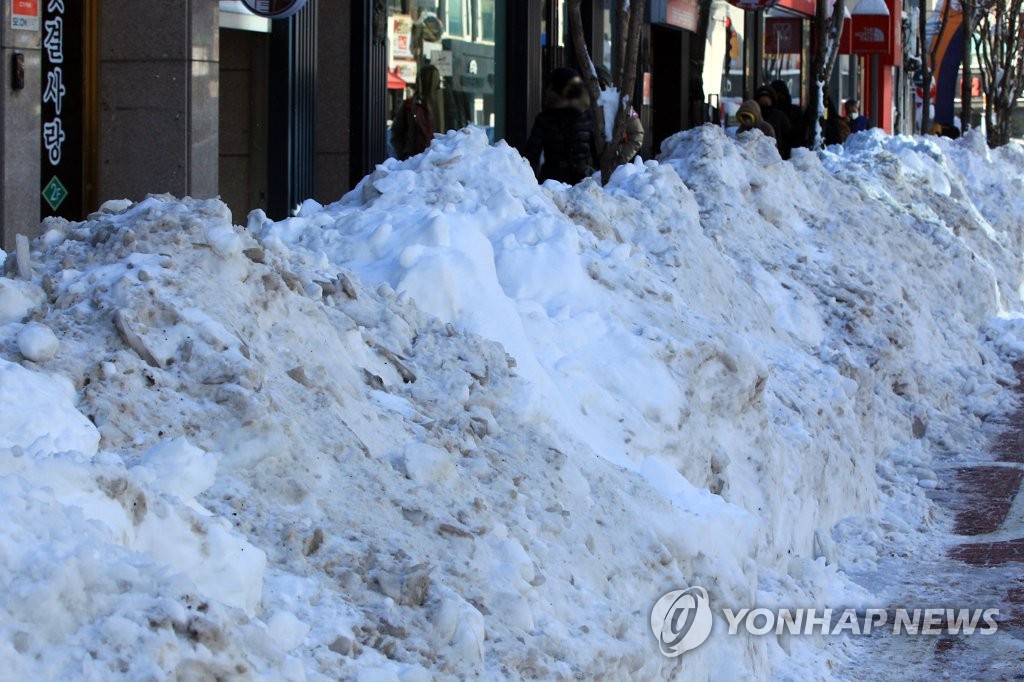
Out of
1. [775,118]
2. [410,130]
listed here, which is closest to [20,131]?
[410,130]

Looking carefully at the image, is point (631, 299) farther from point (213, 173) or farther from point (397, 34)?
point (397, 34)

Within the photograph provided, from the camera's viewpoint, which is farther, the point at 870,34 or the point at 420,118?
the point at 870,34

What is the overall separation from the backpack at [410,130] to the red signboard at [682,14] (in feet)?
28.5

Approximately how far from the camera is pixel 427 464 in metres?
4.50

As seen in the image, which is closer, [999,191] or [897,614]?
[897,614]

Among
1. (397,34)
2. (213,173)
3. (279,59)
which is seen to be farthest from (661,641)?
(397,34)

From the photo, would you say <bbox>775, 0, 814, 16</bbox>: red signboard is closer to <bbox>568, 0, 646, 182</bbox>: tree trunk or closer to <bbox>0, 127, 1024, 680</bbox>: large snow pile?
<bbox>568, 0, 646, 182</bbox>: tree trunk

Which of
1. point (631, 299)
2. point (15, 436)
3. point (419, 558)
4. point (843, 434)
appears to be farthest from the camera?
point (843, 434)

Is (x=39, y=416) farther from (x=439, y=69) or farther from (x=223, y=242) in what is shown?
(x=439, y=69)

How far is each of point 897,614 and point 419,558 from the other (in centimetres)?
290

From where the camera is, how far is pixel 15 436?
364 centimetres

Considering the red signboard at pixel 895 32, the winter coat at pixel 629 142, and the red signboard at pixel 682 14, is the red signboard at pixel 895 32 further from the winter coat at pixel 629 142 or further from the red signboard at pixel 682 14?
the winter coat at pixel 629 142

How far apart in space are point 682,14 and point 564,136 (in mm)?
13365

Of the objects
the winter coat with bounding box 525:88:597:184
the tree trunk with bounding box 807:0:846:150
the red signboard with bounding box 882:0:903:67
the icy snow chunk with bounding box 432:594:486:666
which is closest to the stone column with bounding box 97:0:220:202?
the winter coat with bounding box 525:88:597:184
